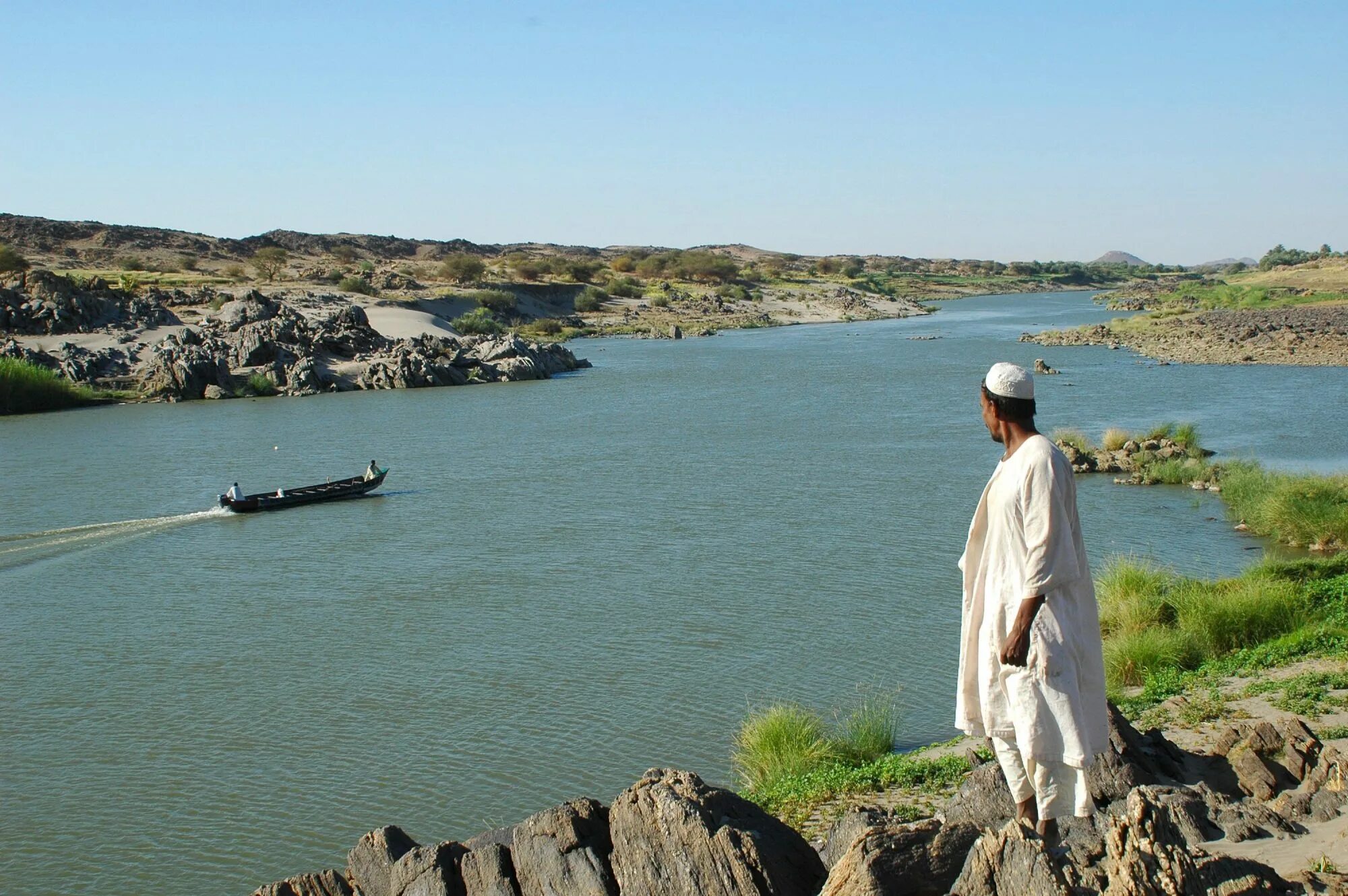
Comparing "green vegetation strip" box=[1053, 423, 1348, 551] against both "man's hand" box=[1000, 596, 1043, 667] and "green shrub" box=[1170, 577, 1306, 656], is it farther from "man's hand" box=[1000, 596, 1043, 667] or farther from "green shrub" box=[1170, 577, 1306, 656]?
"man's hand" box=[1000, 596, 1043, 667]

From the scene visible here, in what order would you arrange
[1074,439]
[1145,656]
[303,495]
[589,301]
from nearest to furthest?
1. [1145,656]
2. [303,495]
3. [1074,439]
4. [589,301]

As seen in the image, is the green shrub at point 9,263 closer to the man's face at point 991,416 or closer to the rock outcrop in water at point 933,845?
the rock outcrop in water at point 933,845

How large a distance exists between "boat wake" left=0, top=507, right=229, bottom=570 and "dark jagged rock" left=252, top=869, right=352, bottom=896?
48.8 feet

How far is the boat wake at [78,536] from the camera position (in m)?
19.0

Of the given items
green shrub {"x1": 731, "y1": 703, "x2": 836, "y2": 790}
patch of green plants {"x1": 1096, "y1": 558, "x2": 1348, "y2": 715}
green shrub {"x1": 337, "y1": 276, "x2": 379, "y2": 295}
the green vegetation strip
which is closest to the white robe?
green shrub {"x1": 731, "y1": 703, "x2": 836, "y2": 790}

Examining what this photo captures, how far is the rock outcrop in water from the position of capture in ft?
13.7

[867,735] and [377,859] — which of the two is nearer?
[377,859]

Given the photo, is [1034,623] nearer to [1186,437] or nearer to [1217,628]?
[1217,628]

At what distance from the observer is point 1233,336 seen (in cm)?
4556

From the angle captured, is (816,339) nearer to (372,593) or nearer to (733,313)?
(733,313)

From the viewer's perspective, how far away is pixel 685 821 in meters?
5.09

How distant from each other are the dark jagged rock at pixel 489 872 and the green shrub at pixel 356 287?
6266 cm

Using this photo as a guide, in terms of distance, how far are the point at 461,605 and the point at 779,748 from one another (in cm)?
708

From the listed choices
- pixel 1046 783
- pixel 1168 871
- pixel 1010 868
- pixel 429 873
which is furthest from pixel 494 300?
pixel 1168 871
